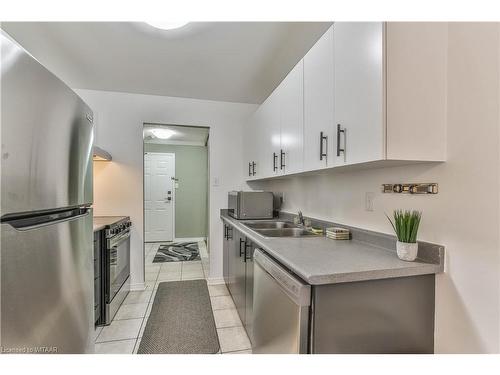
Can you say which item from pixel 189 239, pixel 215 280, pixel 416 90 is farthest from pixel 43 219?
pixel 189 239

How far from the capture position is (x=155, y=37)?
189 centimetres

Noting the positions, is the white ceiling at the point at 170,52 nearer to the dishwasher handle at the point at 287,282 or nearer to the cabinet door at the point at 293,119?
the cabinet door at the point at 293,119

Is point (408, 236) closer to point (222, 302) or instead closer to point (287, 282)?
point (287, 282)

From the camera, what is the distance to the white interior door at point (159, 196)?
5336mm

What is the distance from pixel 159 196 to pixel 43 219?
472 cm

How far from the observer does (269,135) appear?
2375mm

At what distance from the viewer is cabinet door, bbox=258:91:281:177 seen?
2.18m

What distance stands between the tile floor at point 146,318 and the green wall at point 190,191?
77.2 inches

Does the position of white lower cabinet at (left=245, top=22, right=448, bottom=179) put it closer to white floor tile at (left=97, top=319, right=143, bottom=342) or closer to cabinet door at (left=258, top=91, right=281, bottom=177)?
cabinet door at (left=258, top=91, right=281, bottom=177)

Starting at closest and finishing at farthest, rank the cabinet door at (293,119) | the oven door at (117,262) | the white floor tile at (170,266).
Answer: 1. the cabinet door at (293,119)
2. the oven door at (117,262)
3. the white floor tile at (170,266)

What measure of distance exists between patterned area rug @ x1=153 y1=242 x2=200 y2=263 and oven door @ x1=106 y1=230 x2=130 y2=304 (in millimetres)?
1344

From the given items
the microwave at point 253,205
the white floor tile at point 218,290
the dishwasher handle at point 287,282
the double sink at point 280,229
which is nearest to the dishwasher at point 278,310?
the dishwasher handle at point 287,282

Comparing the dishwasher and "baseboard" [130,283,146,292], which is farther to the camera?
"baseboard" [130,283,146,292]

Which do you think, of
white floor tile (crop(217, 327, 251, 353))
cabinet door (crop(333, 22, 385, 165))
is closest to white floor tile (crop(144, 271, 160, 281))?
white floor tile (crop(217, 327, 251, 353))
